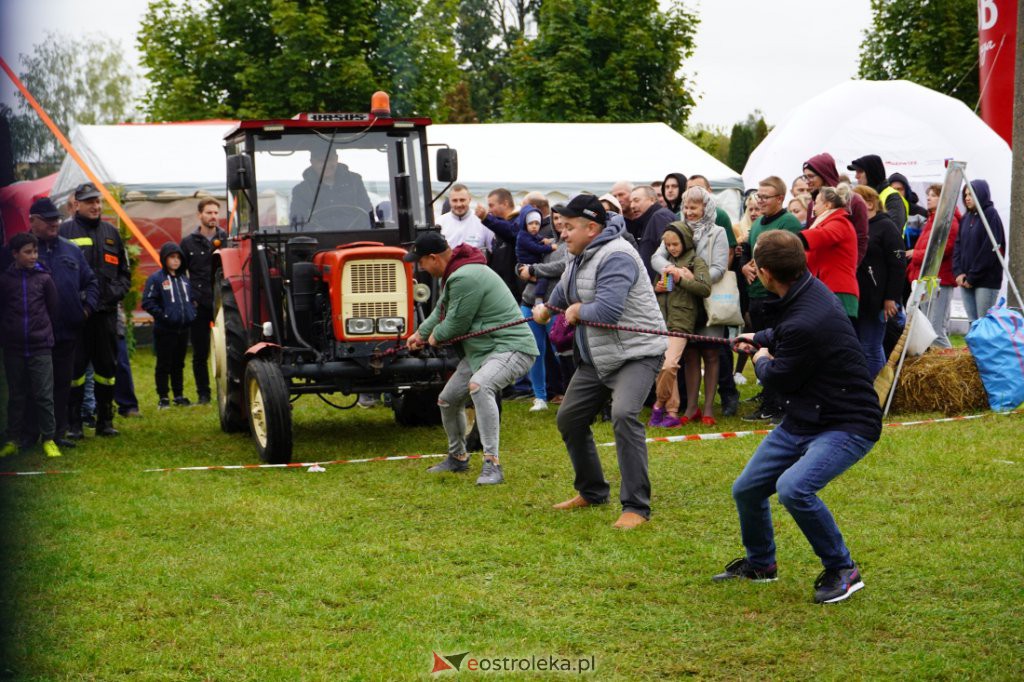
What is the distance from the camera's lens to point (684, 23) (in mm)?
28109

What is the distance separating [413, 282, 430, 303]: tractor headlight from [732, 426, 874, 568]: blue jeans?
4.38m

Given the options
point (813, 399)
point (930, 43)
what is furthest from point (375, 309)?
point (930, 43)

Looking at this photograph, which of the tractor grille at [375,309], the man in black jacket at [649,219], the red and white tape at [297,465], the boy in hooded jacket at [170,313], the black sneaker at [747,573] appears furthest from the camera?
the boy in hooded jacket at [170,313]

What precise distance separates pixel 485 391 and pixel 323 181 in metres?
2.64

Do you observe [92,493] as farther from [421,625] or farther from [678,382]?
[678,382]

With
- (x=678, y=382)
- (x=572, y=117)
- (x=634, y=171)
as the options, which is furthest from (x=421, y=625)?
(x=572, y=117)

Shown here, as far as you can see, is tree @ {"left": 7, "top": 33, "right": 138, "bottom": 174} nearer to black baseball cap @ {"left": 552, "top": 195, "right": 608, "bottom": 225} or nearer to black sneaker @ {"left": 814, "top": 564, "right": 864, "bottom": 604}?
black sneaker @ {"left": 814, "top": 564, "right": 864, "bottom": 604}

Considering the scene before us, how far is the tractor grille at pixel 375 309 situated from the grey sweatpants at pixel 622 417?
2.48m

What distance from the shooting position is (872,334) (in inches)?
377

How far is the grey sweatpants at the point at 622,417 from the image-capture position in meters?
6.44

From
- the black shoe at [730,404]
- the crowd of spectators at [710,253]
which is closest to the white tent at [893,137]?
the crowd of spectators at [710,253]

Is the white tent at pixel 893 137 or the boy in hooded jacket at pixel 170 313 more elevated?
the white tent at pixel 893 137

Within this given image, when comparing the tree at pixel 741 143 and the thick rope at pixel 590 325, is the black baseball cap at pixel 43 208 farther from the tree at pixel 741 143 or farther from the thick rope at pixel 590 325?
the tree at pixel 741 143

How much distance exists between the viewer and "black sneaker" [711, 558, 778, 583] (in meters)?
5.35
